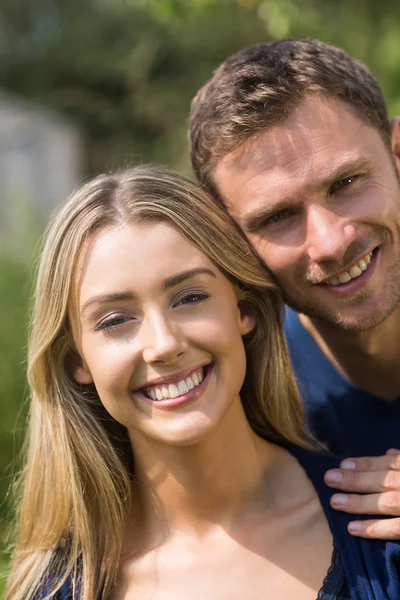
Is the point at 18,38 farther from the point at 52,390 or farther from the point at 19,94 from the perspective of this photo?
the point at 52,390

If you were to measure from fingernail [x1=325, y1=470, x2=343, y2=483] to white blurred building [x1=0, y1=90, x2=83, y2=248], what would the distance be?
38.5 ft

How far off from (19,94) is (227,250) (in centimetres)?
1340

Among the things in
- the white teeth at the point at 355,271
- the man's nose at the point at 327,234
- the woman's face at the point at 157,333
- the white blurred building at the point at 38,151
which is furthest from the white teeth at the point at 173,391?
the white blurred building at the point at 38,151

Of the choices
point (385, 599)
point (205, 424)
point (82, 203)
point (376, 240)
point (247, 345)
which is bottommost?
point (385, 599)

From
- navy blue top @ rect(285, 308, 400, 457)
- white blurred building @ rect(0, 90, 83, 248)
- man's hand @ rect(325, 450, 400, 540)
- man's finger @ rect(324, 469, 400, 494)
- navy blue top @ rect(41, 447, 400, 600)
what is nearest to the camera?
navy blue top @ rect(41, 447, 400, 600)

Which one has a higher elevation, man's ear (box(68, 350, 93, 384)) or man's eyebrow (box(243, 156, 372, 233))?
man's eyebrow (box(243, 156, 372, 233))

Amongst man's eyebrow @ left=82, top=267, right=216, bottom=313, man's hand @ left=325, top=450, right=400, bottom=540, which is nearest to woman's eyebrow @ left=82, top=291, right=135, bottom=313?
man's eyebrow @ left=82, top=267, right=216, bottom=313

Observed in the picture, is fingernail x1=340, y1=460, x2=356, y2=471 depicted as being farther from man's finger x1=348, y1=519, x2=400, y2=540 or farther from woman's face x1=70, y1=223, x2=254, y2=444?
woman's face x1=70, y1=223, x2=254, y2=444

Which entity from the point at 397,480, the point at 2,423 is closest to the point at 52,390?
the point at 397,480

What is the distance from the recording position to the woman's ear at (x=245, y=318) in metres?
2.72

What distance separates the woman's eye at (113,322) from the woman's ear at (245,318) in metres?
0.42

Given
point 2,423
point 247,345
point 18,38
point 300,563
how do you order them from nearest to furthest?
point 300,563 → point 247,345 → point 2,423 → point 18,38

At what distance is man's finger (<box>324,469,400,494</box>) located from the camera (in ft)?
8.41

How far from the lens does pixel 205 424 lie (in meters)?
2.42
